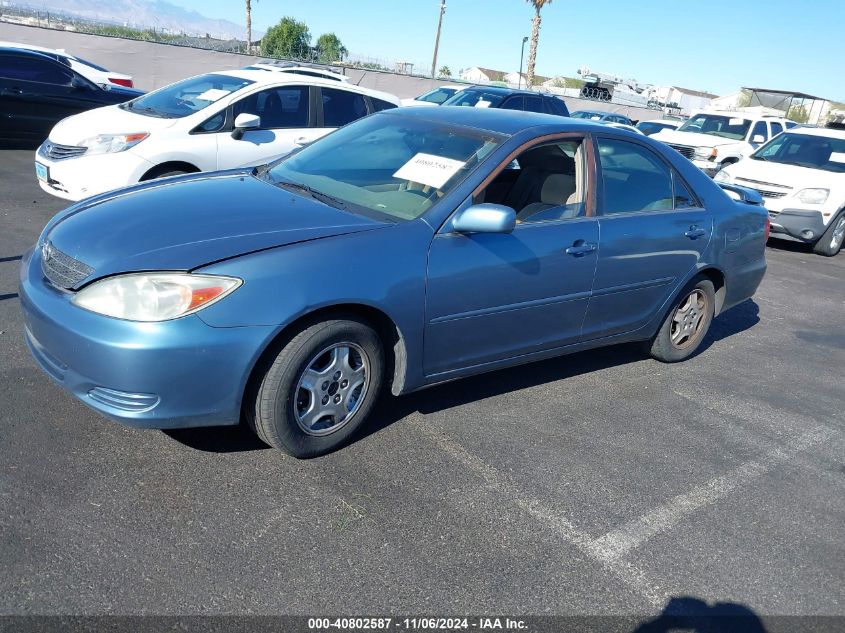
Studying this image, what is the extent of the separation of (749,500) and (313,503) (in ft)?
7.07

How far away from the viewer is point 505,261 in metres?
3.79

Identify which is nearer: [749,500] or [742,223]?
[749,500]

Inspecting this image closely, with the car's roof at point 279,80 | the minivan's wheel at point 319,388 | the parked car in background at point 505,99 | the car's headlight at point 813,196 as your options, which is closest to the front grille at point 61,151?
A: the car's roof at point 279,80

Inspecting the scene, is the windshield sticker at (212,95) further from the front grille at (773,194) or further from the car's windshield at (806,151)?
the car's windshield at (806,151)

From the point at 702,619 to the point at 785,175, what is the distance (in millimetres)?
9466

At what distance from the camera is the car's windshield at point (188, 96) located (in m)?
7.54

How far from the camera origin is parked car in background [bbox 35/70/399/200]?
22.5 feet

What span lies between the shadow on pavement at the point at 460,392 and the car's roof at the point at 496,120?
5.06ft

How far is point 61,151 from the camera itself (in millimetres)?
7168

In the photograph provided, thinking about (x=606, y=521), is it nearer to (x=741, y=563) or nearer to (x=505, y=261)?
(x=741, y=563)

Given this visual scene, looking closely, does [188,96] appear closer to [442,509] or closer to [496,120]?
[496,120]

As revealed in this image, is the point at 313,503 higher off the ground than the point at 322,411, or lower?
lower

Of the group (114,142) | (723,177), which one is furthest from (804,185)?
(114,142)

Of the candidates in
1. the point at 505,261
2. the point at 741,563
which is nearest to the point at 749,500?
the point at 741,563
